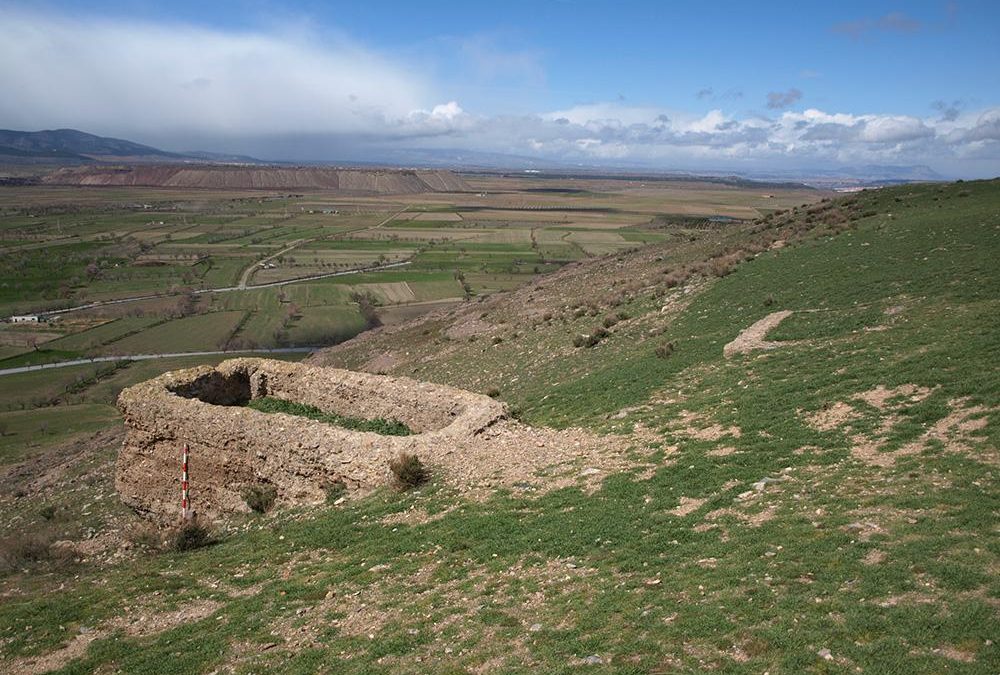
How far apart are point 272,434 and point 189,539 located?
3307 millimetres

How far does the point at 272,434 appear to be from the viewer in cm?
1716

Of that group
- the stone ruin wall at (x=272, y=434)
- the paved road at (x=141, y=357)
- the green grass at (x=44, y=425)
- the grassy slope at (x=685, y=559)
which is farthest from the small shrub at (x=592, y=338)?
the paved road at (x=141, y=357)

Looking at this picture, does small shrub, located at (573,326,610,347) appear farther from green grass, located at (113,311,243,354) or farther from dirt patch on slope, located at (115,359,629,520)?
green grass, located at (113,311,243,354)

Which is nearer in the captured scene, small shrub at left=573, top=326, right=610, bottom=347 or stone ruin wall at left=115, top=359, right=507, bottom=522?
stone ruin wall at left=115, top=359, right=507, bottom=522

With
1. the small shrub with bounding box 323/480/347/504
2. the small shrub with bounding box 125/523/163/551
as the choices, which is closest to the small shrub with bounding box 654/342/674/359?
the small shrub with bounding box 323/480/347/504

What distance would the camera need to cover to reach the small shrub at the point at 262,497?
16.9m

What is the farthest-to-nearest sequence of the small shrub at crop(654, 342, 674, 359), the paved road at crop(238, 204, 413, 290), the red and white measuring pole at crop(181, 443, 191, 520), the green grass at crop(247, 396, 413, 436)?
the paved road at crop(238, 204, 413, 290) → the small shrub at crop(654, 342, 674, 359) → the green grass at crop(247, 396, 413, 436) → the red and white measuring pole at crop(181, 443, 191, 520)

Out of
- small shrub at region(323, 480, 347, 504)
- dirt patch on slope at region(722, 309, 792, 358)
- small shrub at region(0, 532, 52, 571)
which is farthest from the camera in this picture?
dirt patch on slope at region(722, 309, 792, 358)

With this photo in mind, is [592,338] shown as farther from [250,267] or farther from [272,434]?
[250,267]

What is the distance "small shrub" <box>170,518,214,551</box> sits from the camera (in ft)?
49.5

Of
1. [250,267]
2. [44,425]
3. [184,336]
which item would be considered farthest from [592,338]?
[250,267]

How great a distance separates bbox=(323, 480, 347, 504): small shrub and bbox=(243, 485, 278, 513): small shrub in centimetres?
183

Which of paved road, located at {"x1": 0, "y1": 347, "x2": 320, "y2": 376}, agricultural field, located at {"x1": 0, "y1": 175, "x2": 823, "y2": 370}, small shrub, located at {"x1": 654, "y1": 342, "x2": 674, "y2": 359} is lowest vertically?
paved road, located at {"x1": 0, "y1": 347, "x2": 320, "y2": 376}

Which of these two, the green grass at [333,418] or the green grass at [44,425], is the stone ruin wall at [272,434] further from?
the green grass at [44,425]
